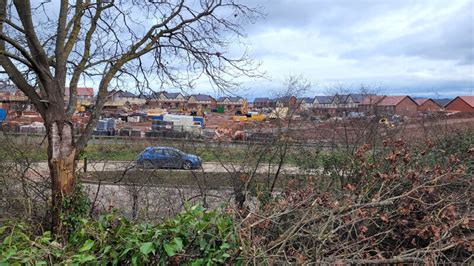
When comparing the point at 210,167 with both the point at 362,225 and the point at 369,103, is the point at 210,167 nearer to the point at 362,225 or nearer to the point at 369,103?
the point at 369,103

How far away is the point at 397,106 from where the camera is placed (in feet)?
43.8

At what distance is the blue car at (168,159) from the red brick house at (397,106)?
5.46m

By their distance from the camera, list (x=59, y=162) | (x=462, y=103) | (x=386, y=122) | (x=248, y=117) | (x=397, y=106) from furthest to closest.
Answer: (x=462, y=103) → (x=248, y=117) → (x=397, y=106) → (x=386, y=122) → (x=59, y=162)

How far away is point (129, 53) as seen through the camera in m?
7.86

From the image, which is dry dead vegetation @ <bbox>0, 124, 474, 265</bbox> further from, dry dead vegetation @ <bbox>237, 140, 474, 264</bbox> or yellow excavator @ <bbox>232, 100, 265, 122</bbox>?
yellow excavator @ <bbox>232, 100, 265, 122</bbox>

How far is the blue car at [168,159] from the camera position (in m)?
10.9

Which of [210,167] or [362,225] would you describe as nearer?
[362,225]

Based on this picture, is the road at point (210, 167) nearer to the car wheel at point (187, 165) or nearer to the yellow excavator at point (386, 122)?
the car wheel at point (187, 165)

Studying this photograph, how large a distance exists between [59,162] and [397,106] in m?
11.0

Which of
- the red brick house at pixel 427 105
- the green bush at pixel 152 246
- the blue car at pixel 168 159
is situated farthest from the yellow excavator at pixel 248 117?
the green bush at pixel 152 246

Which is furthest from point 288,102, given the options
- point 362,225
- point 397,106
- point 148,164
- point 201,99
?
point 201,99

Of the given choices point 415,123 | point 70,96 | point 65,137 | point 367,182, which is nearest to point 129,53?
point 70,96

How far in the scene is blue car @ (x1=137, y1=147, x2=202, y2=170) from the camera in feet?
35.6

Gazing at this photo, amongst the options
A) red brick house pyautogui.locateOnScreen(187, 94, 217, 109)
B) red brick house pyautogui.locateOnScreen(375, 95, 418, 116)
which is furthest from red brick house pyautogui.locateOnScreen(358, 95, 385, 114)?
red brick house pyautogui.locateOnScreen(187, 94, 217, 109)
